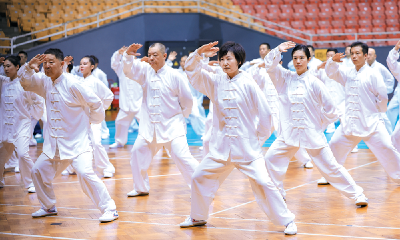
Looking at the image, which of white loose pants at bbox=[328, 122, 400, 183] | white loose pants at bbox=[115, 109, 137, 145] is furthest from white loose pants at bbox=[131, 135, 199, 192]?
white loose pants at bbox=[115, 109, 137, 145]

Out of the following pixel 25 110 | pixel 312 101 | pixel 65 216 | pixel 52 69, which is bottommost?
pixel 65 216

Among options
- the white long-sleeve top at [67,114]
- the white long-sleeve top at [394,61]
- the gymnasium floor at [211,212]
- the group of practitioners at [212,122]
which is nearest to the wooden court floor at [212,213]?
the gymnasium floor at [211,212]

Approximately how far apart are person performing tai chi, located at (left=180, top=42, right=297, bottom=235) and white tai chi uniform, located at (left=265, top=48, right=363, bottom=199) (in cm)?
90

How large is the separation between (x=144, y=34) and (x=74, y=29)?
2.39 meters

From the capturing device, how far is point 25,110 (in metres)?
6.33

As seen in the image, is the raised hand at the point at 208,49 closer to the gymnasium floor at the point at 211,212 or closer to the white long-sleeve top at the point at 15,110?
the gymnasium floor at the point at 211,212

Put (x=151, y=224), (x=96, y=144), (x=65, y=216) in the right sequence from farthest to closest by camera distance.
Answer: (x=96, y=144), (x=65, y=216), (x=151, y=224)

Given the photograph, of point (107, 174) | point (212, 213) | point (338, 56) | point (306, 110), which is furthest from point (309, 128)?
point (107, 174)

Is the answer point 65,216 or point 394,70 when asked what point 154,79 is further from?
point 394,70

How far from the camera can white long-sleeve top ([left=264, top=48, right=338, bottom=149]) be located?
16.4 feet

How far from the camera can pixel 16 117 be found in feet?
20.6

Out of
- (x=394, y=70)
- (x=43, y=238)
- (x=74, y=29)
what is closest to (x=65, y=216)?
(x=43, y=238)

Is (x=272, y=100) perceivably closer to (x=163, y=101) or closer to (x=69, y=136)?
(x=163, y=101)

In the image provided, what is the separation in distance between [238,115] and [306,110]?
3.99 feet
